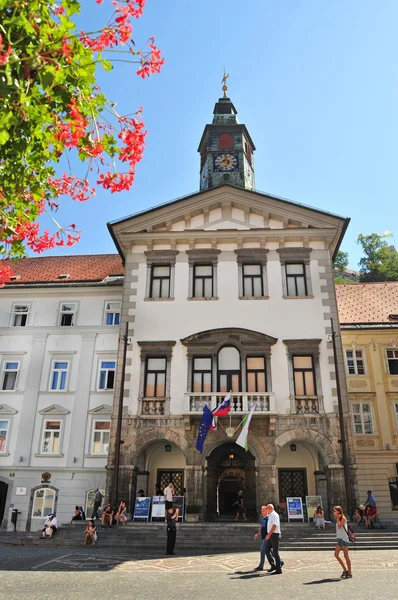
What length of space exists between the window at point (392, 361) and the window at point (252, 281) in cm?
1019

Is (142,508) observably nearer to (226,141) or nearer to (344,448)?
(344,448)

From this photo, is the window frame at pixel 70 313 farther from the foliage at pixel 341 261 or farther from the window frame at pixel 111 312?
the foliage at pixel 341 261

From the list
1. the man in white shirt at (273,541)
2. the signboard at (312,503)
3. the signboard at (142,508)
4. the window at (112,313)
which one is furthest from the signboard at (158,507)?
the window at (112,313)

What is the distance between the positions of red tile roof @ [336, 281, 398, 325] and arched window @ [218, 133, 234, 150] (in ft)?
43.7

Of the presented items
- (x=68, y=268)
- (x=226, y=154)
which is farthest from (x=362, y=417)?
(x=68, y=268)

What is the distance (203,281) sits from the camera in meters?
28.4

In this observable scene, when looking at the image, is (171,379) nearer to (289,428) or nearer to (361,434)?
(289,428)

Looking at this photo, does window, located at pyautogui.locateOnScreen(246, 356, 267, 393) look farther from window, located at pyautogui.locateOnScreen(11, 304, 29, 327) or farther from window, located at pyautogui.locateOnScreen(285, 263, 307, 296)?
window, located at pyautogui.locateOnScreen(11, 304, 29, 327)

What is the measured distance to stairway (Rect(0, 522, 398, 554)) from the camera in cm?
1861

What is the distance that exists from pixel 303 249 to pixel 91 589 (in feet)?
70.5

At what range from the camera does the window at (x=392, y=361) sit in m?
31.3

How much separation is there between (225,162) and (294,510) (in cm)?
2430

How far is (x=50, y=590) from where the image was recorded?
1092cm

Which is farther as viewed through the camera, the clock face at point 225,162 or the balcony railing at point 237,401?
the clock face at point 225,162
